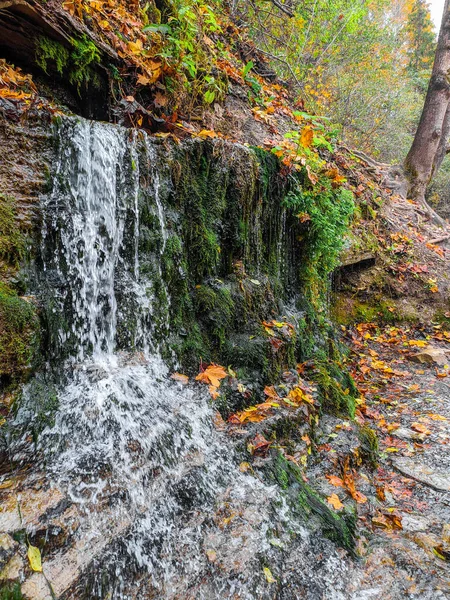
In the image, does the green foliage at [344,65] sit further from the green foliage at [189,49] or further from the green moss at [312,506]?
the green moss at [312,506]

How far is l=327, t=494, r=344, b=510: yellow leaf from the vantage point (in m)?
2.68

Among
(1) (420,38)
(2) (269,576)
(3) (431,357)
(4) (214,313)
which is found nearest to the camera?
(2) (269,576)

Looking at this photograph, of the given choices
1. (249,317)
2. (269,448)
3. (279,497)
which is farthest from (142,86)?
(279,497)


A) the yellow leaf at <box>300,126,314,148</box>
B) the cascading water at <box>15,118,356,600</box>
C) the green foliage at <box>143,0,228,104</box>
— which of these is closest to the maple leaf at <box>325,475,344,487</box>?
the cascading water at <box>15,118,356,600</box>

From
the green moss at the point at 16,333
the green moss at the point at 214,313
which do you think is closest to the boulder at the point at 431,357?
the green moss at the point at 214,313

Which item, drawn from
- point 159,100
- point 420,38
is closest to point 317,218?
point 159,100

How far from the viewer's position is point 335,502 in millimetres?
2711

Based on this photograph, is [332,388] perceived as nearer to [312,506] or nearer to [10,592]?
[312,506]

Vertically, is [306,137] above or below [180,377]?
above

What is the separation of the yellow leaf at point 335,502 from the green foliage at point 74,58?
4630mm

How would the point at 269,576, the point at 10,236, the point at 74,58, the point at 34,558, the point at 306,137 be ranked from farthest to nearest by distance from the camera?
the point at 306,137
the point at 74,58
the point at 10,236
the point at 269,576
the point at 34,558

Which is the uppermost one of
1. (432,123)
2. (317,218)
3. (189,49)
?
(432,123)

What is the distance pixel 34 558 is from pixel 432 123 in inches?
439

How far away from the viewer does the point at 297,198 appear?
4.54 meters
